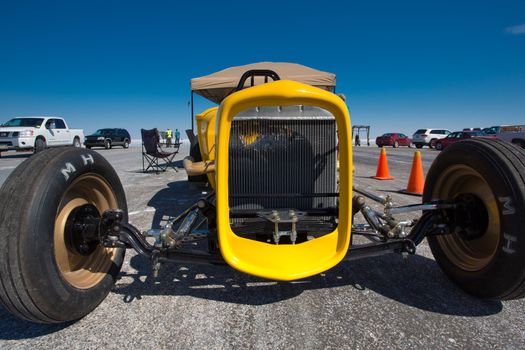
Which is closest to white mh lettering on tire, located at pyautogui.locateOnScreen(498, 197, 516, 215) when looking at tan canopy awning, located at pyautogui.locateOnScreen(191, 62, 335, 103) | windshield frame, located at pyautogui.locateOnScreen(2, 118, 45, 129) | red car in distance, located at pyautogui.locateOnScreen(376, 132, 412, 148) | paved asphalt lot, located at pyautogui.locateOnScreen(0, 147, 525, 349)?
paved asphalt lot, located at pyautogui.locateOnScreen(0, 147, 525, 349)

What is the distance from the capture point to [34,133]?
14.5 meters

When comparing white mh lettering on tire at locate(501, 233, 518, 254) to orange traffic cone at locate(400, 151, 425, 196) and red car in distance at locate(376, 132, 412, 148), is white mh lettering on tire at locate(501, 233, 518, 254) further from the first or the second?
red car in distance at locate(376, 132, 412, 148)

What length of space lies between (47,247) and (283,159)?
1.50 meters

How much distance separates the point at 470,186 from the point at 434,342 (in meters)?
1.22

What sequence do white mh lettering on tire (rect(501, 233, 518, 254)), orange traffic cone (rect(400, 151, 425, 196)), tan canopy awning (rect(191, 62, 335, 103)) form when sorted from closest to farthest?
white mh lettering on tire (rect(501, 233, 518, 254)) → orange traffic cone (rect(400, 151, 425, 196)) → tan canopy awning (rect(191, 62, 335, 103))

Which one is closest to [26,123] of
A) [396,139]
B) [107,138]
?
[107,138]

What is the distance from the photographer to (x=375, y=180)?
7.79 m

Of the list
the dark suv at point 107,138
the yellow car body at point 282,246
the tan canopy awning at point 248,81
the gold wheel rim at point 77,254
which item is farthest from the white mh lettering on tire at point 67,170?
the dark suv at point 107,138

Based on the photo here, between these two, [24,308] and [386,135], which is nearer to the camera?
[24,308]

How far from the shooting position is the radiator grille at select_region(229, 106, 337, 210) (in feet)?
6.93

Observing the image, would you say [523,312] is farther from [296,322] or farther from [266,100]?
[266,100]

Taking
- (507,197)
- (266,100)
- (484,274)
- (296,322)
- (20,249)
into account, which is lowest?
(296,322)

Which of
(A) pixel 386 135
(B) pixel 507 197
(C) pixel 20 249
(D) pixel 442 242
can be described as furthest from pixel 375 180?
(A) pixel 386 135

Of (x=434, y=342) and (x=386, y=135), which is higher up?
(x=386, y=135)
